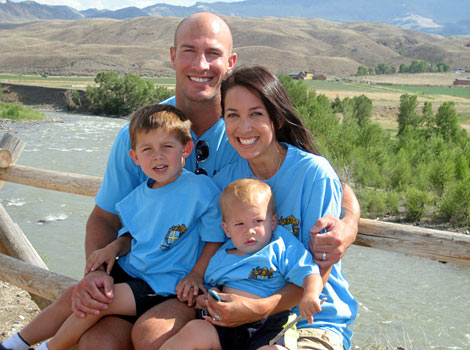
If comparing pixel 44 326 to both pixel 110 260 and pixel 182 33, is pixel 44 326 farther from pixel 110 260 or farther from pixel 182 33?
pixel 182 33

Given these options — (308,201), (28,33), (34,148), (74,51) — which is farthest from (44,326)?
(28,33)

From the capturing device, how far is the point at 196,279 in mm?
2338

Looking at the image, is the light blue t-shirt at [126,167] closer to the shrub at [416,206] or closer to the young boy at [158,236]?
the young boy at [158,236]

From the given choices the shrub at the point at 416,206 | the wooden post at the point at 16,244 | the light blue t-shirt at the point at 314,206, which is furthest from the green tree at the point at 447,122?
the light blue t-shirt at the point at 314,206

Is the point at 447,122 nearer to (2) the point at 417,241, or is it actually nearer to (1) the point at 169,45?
(2) the point at 417,241

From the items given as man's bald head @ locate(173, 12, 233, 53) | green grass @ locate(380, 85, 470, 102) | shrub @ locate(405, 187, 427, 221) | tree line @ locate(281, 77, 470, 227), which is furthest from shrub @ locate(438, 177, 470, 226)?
green grass @ locate(380, 85, 470, 102)

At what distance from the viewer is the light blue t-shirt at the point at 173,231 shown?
2428 mm

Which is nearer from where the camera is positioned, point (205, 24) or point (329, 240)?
point (329, 240)

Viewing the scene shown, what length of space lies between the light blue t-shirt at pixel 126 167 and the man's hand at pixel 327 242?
2.51ft

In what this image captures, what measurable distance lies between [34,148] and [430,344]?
17.5 metres

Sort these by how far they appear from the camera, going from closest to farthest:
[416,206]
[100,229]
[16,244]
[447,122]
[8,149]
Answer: [100,229] < [16,244] < [8,149] < [416,206] < [447,122]

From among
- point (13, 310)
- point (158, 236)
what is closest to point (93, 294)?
point (158, 236)

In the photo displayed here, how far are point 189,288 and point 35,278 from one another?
4.48 feet

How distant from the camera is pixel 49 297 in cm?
305
